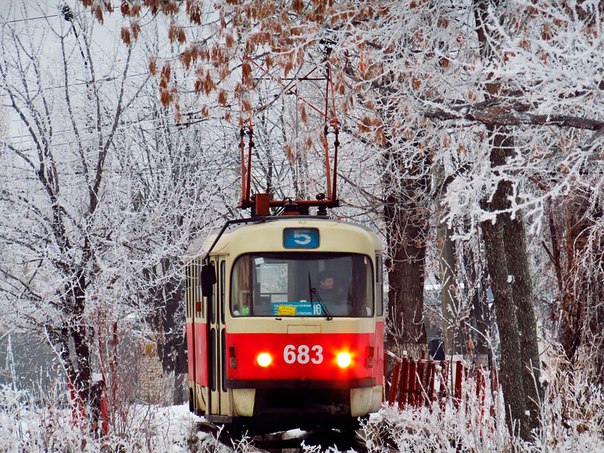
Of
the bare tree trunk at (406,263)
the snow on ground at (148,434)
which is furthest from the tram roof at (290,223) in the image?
the bare tree trunk at (406,263)

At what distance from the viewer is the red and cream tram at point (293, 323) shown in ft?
43.1

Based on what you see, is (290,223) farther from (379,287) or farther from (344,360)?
(344,360)

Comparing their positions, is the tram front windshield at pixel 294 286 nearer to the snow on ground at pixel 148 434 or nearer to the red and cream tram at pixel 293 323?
the red and cream tram at pixel 293 323

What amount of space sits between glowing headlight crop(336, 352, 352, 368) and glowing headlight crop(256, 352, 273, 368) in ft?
2.57

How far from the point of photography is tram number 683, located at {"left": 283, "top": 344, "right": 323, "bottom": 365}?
13.2 metres

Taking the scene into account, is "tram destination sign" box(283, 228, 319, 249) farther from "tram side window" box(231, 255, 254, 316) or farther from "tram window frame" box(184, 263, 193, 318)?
"tram window frame" box(184, 263, 193, 318)

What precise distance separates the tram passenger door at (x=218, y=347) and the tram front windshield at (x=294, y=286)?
238 millimetres

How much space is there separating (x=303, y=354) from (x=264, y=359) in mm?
449

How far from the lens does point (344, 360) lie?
1327 centimetres

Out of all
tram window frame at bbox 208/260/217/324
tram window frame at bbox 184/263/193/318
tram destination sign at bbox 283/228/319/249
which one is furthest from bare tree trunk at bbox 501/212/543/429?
tram window frame at bbox 184/263/193/318

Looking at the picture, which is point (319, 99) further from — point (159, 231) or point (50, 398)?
point (50, 398)

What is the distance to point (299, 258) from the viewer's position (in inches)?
524

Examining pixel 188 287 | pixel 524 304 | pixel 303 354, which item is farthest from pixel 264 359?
pixel 524 304

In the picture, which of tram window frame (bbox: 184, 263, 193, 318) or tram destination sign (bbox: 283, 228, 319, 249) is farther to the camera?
tram window frame (bbox: 184, 263, 193, 318)
